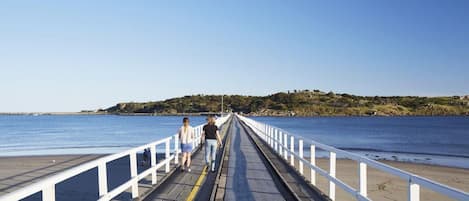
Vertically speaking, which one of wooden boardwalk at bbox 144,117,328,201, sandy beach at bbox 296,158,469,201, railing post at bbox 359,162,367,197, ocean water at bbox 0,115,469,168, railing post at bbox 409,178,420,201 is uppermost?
railing post at bbox 409,178,420,201

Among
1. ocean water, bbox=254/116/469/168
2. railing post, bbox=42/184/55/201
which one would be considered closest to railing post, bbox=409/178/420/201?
railing post, bbox=42/184/55/201

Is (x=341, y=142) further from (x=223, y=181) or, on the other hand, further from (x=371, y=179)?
(x=223, y=181)

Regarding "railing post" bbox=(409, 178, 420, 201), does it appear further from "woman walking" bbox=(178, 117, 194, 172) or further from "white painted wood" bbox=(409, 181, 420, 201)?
"woman walking" bbox=(178, 117, 194, 172)

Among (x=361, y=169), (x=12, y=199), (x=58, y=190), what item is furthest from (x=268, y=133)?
(x=12, y=199)

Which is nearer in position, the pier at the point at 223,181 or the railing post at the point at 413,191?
the railing post at the point at 413,191

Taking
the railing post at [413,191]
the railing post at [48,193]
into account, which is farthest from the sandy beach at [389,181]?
the railing post at [48,193]

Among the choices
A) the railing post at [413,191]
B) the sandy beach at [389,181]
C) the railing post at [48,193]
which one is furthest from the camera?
the sandy beach at [389,181]

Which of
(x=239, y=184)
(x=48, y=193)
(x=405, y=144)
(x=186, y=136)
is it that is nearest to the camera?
(x=48, y=193)

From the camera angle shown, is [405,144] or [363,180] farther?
[405,144]

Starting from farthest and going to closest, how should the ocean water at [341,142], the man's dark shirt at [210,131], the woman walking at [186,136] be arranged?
1. the ocean water at [341,142]
2. the man's dark shirt at [210,131]
3. the woman walking at [186,136]

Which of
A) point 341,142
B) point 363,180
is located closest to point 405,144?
point 341,142

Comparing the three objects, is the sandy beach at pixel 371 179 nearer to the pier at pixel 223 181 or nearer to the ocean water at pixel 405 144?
the pier at pixel 223 181

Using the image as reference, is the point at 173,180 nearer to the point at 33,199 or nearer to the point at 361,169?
the point at 33,199

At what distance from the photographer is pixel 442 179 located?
24250 mm
